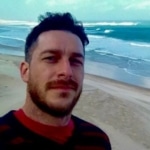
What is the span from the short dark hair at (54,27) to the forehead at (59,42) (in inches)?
1.3

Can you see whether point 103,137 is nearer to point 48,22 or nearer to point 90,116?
point 48,22

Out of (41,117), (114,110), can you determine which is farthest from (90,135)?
(114,110)

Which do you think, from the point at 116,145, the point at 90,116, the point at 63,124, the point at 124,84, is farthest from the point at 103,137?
the point at 124,84

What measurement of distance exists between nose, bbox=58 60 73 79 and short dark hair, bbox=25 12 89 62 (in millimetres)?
213

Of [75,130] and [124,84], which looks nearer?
[75,130]

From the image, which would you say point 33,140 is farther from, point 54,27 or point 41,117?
point 54,27

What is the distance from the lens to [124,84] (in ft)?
39.1

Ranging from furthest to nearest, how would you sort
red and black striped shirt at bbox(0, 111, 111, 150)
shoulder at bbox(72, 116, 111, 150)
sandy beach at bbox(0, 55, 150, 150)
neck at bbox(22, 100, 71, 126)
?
sandy beach at bbox(0, 55, 150, 150) < shoulder at bbox(72, 116, 111, 150) < neck at bbox(22, 100, 71, 126) < red and black striped shirt at bbox(0, 111, 111, 150)

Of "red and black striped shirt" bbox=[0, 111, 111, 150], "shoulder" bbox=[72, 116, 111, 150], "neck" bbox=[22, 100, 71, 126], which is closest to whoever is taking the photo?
"red and black striped shirt" bbox=[0, 111, 111, 150]

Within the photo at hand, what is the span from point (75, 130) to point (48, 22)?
65 cm

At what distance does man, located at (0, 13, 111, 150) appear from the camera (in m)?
1.73

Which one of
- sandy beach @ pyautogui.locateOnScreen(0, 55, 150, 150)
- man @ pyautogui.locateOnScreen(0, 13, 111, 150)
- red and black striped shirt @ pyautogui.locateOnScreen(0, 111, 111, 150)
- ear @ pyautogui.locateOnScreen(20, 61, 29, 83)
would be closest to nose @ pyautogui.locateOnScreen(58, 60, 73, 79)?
man @ pyautogui.locateOnScreen(0, 13, 111, 150)

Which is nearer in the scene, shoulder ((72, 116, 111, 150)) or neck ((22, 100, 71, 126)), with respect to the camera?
neck ((22, 100, 71, 126))

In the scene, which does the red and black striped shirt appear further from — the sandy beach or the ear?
the sandy beach
